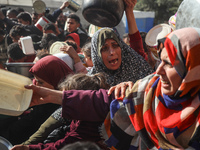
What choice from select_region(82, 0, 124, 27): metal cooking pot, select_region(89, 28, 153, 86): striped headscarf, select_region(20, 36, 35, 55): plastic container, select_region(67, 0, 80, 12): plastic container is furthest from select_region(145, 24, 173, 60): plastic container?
select_region(67, 0, 80, 12): plastic container

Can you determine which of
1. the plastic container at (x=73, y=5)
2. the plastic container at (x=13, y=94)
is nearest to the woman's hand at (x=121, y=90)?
the plastic container at (x=13, y=94)

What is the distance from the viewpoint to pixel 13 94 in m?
1.41

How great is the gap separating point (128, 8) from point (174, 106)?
1.42 m

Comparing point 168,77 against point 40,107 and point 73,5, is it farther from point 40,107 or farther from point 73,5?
point 73,5

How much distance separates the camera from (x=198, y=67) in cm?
108

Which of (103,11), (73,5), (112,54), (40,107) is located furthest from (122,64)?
(73,5)

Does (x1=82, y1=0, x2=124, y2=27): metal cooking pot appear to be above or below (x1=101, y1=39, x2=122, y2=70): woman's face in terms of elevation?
above

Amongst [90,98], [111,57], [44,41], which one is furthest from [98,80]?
[44,41]

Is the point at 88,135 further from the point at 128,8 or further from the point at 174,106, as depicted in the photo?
the point at 128,8

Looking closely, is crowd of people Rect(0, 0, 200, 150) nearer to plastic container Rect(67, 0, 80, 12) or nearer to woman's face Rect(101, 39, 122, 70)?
woman's face Rect(101, 39, 122, 70)

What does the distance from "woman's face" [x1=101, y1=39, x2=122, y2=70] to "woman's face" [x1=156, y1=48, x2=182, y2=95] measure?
1.16m

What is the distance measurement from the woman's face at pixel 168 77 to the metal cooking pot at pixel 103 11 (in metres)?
1.01

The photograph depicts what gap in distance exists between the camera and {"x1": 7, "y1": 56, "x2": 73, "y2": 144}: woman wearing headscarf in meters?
2.11

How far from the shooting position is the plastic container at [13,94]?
1337 mm
